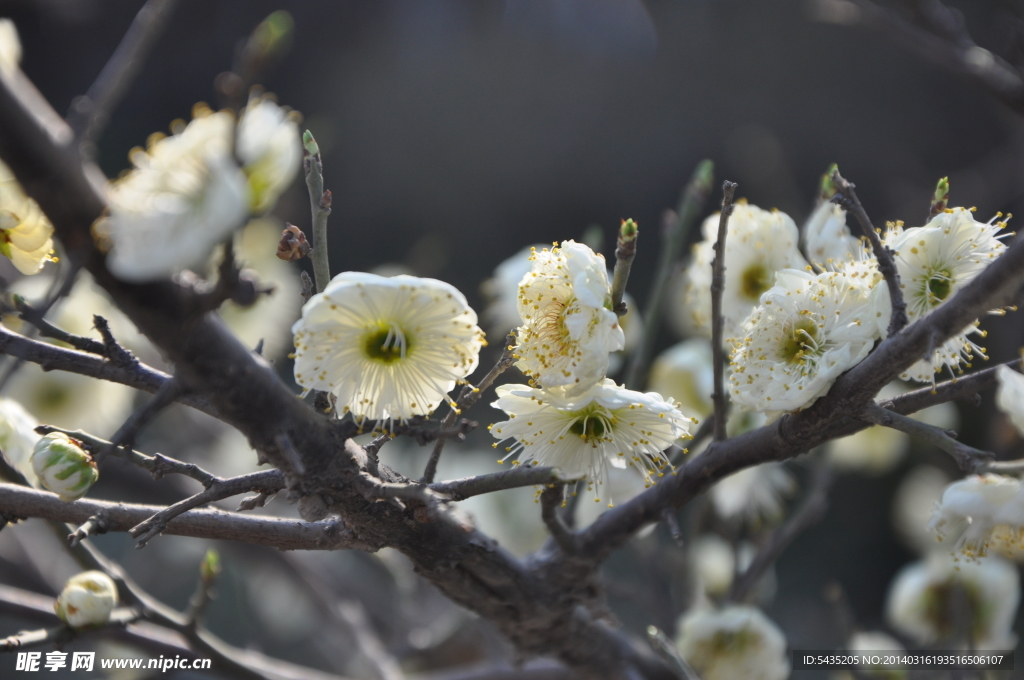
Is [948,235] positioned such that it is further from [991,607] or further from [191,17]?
[191,17]

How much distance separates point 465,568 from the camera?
0.70m

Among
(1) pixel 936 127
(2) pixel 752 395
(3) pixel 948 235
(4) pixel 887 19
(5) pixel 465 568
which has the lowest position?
(5) pixel 465 568

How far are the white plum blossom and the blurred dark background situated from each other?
1880 mm

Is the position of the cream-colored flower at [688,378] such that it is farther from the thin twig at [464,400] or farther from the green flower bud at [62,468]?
the green flower bud at [62,468]

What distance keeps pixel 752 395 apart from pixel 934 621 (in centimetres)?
90

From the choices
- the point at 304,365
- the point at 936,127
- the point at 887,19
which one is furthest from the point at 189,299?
the point at 936,127

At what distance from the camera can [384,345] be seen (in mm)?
604

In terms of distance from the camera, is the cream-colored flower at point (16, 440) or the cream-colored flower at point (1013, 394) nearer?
Result: the cream-colored flower at point (1013, 394)

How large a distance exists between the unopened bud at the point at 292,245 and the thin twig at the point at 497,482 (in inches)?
8.6

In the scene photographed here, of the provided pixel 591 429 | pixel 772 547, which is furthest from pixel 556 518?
pixel 772 547

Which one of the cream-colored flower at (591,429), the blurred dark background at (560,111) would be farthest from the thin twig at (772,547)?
the blurred dark background at (560,111)

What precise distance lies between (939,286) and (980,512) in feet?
0.71

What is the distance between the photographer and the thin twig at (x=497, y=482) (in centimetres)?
52

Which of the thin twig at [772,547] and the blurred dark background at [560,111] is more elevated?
the blurred dark background at [560,111]
